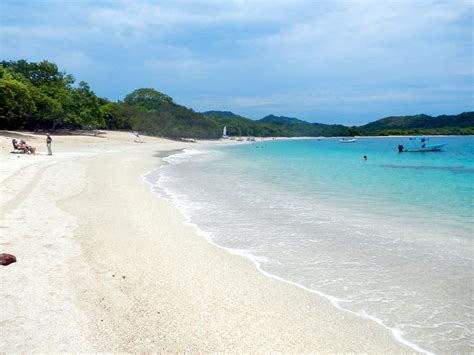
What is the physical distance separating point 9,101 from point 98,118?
78.5 feet

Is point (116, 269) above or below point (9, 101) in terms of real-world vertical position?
below

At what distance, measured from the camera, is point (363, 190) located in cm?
1608

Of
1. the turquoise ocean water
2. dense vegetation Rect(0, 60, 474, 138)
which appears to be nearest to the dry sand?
the turquoise ocean water

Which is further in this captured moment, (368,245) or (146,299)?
(368,245)

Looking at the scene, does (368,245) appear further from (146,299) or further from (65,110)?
(65,110)

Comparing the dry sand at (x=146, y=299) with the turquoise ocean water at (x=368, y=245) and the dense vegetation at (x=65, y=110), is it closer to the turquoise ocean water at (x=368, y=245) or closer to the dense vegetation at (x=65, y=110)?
the turquoise ocean water at (x=368, y=245)

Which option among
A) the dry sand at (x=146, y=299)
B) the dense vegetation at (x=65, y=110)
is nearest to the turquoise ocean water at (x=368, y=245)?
the dry sand at (x=146, y=299)

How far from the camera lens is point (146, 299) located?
15.3ft

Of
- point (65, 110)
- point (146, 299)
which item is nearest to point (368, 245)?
point (146, 299)

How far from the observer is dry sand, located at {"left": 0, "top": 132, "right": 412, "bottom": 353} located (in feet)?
12.3

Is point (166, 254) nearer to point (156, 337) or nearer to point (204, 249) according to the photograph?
point (204, 249)

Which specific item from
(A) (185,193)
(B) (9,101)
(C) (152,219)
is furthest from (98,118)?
(C) (152,219)

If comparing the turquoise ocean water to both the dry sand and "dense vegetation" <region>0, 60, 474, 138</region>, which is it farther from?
"dense vegetation" <region>0, 60, 474, 138</region>

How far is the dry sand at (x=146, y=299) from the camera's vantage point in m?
3.76
